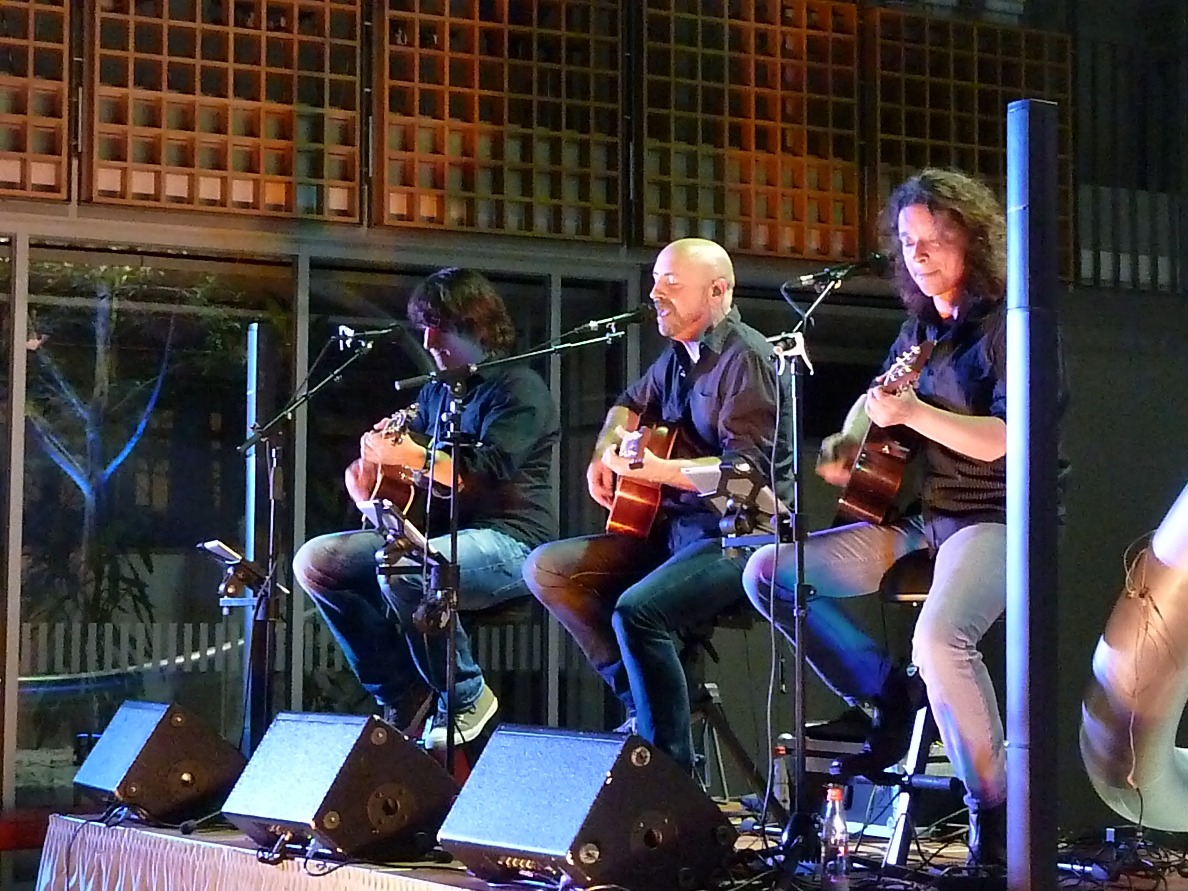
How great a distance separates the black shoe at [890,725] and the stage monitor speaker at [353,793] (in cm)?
87

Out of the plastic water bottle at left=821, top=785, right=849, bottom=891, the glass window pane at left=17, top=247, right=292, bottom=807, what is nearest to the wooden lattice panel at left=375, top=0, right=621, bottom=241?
the glass window pane at left=17, top=247, right=292, bottom=807

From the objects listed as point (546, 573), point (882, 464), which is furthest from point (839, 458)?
point (546, 573)

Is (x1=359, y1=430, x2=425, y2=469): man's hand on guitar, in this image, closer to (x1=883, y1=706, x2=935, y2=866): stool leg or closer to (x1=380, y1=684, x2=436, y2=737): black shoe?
(x1=380, y1=684, x2=436, y2=737): black shoe

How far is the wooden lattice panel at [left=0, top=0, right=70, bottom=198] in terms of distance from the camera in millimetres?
5449

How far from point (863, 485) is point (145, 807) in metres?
2.11

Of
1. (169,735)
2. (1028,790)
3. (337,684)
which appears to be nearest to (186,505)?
(337,684)

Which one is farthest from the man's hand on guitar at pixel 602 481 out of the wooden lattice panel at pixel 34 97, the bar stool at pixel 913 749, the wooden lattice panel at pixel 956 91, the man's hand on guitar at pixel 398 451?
the wooden lattice panel at pixel 956 91

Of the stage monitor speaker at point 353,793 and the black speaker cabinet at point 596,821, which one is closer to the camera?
the black speaker cabinet at point 596,821

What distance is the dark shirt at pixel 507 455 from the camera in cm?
439

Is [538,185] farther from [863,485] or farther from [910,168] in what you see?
[863,485]

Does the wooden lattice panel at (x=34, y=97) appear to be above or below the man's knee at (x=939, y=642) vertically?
above

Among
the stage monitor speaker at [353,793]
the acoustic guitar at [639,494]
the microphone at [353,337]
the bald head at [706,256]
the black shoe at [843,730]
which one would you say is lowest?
the stage monitor speaker at [353,793]

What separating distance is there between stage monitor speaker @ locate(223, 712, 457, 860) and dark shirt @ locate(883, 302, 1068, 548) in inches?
47.3

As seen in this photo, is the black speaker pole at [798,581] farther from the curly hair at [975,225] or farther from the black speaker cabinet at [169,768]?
the black speaker cabinet at [169,768]
